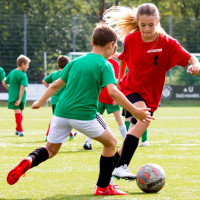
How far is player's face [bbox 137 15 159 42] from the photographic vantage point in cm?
564

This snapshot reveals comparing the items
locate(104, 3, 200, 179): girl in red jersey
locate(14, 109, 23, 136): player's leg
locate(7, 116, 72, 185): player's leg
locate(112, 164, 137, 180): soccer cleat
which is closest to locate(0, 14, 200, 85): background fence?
locate(14, 109, 23, 136): player's leg

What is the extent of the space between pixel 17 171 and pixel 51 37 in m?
27.5

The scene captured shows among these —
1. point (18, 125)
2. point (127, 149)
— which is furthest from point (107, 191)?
point (18, 125)

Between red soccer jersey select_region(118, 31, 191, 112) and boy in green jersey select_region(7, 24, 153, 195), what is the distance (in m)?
0.81

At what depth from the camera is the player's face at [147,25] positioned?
18.5 ft

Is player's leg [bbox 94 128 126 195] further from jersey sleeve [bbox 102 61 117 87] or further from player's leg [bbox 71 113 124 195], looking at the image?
jersey sleeve [bbox 102 61 117 87]

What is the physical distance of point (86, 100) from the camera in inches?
195

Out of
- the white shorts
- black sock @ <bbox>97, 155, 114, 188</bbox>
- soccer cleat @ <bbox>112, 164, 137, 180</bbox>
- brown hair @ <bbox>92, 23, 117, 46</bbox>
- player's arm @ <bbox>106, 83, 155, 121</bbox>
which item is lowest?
soccer cleat @ <bbox>112, 164, 137, 180</bbox>

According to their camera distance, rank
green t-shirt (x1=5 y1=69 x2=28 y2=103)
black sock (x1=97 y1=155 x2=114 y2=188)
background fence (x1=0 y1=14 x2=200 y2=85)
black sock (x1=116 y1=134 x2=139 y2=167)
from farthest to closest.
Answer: background fence (x1=0 y1=14 x2=200 y2=85) < green t-shirt (x1=5 y1=69 x2=28 y2=103) < black sock (x1=116 y1=134 x2=139 y2=167) < black sock (x1=97 y1=155 x2=114 y2=188)

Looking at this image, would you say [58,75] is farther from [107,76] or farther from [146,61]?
[107,76]

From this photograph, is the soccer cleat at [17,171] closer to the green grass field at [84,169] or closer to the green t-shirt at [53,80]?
the green grass field at [84,169]

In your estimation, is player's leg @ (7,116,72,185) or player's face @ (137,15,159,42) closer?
player's leg @ (7,116,72,185)

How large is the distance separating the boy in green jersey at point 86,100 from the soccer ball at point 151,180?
9.7 inches

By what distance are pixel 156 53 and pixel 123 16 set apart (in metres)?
0.75
